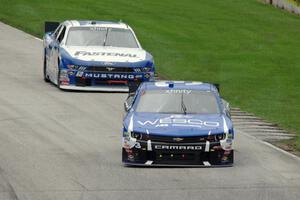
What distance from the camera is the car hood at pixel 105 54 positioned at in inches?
971

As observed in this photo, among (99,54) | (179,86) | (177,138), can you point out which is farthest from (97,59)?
(177,138)

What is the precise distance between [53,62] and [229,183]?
38.4 ft

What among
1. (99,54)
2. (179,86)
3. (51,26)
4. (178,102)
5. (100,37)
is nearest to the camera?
(178,102)

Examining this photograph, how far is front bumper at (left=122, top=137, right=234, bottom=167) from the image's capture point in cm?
1584

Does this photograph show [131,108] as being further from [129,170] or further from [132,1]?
[132,1]

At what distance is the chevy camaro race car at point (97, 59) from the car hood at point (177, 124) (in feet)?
25.6

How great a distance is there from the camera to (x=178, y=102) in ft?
56.5

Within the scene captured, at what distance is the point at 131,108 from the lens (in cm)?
1728

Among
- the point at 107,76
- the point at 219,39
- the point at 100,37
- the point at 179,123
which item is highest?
the point at 179,123

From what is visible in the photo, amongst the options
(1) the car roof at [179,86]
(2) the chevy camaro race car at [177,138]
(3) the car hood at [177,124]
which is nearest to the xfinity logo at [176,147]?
(2) the chevy camaro race car at [177,138]

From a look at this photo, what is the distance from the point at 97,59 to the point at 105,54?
361mm

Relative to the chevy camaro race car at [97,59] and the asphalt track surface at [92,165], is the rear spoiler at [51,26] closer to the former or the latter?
the chevy camaro race car at [97,59]

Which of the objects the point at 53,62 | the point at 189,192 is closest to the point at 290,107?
the point at 53,62

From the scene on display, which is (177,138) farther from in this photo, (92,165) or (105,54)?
(105,54)
